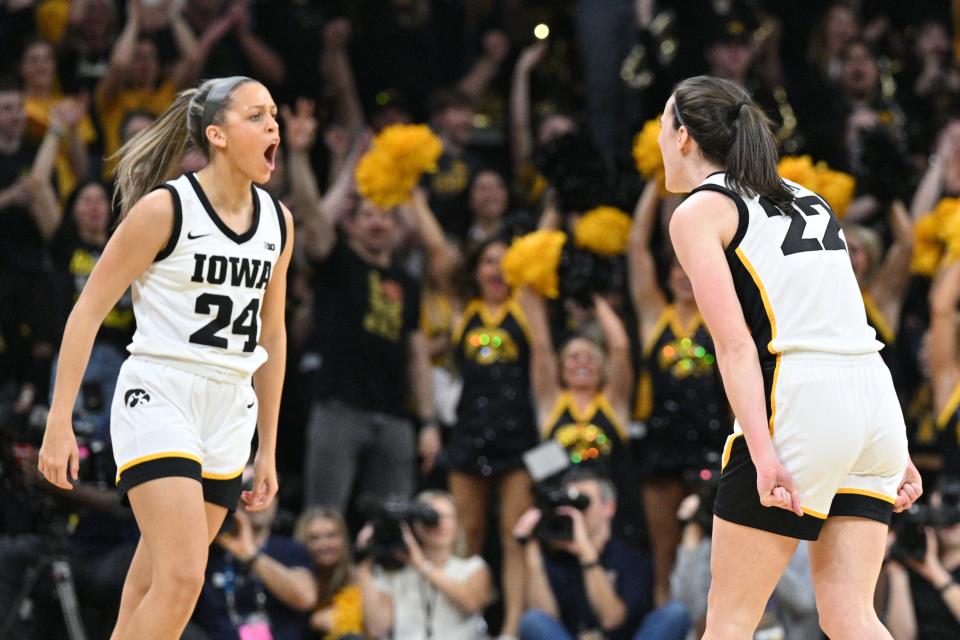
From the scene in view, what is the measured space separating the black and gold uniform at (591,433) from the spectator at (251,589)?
1.40m

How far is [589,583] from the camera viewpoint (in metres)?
6.46

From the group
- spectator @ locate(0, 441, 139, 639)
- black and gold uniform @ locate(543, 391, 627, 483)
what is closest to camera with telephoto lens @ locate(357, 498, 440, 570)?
black and gold uniform @ locate(543, 391, 627, 483)

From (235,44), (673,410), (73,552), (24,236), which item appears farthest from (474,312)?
(235,44)

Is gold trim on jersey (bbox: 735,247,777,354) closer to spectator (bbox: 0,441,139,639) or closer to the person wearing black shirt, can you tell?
spectator (bbox: 0,441,139,639)

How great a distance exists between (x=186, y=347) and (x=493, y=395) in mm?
3596

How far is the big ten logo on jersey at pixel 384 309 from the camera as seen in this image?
25.1 feet

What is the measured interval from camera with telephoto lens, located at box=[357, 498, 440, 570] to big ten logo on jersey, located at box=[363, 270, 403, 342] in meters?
1.31

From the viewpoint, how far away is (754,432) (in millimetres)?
3395

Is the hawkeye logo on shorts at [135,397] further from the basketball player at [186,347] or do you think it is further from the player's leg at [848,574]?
the player's leg at [848,574]

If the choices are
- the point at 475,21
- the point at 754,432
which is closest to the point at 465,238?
the point at 475,21

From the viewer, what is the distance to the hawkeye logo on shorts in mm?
3928

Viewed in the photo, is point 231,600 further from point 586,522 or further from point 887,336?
point 887,336

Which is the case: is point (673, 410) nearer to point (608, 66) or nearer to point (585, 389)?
point (585, 389)

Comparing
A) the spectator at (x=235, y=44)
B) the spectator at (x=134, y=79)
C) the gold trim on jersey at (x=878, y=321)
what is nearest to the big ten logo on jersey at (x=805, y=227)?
the gold trim on jersey at (x=878, y=321)
